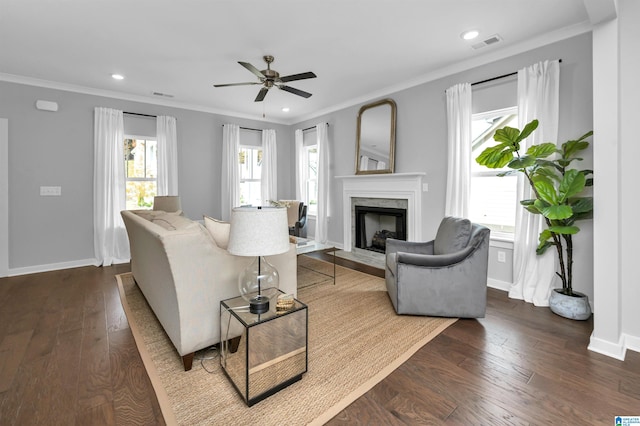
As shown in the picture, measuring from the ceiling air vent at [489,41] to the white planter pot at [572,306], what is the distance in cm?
263

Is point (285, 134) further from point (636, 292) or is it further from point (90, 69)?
point (636, 292)

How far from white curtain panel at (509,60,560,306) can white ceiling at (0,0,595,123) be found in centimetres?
41

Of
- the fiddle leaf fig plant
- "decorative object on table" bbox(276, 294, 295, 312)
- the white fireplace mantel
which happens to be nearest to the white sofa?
"decorative object on table" bbox(276, 294, 295, 312)

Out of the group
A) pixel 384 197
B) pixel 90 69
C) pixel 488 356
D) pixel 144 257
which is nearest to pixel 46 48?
pixel 90 69

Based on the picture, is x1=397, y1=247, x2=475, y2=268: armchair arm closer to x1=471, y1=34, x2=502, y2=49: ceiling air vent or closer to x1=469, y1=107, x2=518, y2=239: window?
x1=469, y1=107, x2=518, y2=239: window

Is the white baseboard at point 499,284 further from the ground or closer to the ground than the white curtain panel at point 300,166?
closer to the ground

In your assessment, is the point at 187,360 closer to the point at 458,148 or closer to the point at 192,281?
the point at 192,281

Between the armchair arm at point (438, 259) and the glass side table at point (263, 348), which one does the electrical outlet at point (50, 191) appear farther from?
the armchair arm at point (438, 259)

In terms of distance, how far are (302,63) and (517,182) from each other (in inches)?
112

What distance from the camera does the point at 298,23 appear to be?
2809 mm

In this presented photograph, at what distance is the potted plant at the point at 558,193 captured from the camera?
2.53 metres

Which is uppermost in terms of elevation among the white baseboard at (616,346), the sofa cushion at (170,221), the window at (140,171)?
the window at (140,171)

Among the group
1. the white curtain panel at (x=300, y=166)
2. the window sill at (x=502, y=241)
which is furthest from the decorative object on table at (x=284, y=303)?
the white curtain panel at (x=300, y=166)

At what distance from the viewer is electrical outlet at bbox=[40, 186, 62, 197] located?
13.9 ft
